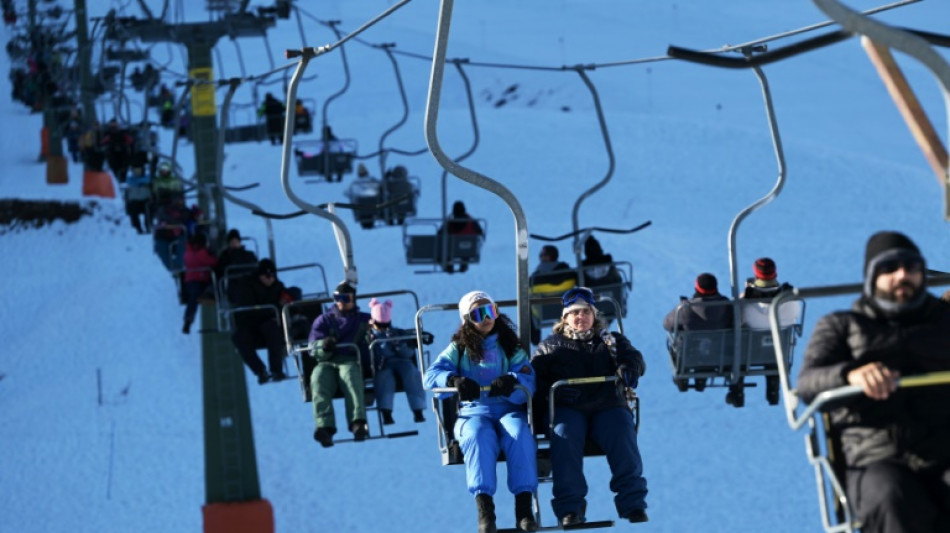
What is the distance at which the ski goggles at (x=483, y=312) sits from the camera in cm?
884

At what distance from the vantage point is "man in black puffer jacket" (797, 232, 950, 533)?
5.73 metres

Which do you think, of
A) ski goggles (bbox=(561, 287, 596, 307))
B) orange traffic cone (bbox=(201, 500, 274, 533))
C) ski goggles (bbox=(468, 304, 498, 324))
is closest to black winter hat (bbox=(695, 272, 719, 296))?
ski goggles (bbox=(561, 287, 596, 307))

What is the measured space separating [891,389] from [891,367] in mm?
415

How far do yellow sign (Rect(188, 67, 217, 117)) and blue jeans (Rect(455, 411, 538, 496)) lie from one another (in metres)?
11.4

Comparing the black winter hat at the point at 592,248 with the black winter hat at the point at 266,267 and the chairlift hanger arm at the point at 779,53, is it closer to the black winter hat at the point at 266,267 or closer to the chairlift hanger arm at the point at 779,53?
the black winter hat at the point at 266,267

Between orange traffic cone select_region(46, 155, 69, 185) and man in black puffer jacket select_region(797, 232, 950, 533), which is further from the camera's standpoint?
orange traffic cone select_region(46, 155, 69, 185)

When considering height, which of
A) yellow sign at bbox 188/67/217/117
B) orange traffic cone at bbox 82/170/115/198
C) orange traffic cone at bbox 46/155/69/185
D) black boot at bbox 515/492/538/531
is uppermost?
orange traffic cone at bbox 46/155/69/185

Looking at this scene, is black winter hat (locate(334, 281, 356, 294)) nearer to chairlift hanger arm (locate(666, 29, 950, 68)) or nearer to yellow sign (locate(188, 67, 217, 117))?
chairlift hanger arm (locate(666, 29, 950, 68))

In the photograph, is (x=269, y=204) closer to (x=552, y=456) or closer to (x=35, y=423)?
(x=35, y=423)

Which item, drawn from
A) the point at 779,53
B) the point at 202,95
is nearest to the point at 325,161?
the point at 202,95

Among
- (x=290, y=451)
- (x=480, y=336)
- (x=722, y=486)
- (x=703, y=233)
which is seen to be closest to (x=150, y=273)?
(x=290, y=451)

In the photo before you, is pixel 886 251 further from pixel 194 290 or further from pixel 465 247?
pixel 194 290

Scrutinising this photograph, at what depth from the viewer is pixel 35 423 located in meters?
Answer: 25.4

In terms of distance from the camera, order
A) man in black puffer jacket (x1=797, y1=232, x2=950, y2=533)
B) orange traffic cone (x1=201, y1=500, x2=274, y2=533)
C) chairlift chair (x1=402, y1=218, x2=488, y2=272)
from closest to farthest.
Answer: man in black puffer jacket (x1=797, y1=232, x2=950, y2=533)
chairlift chair (x1=402, y1=218, x2=488, y2=272)
orange traffic cone (x1=201, y1=500, x2=274, y2=533)
